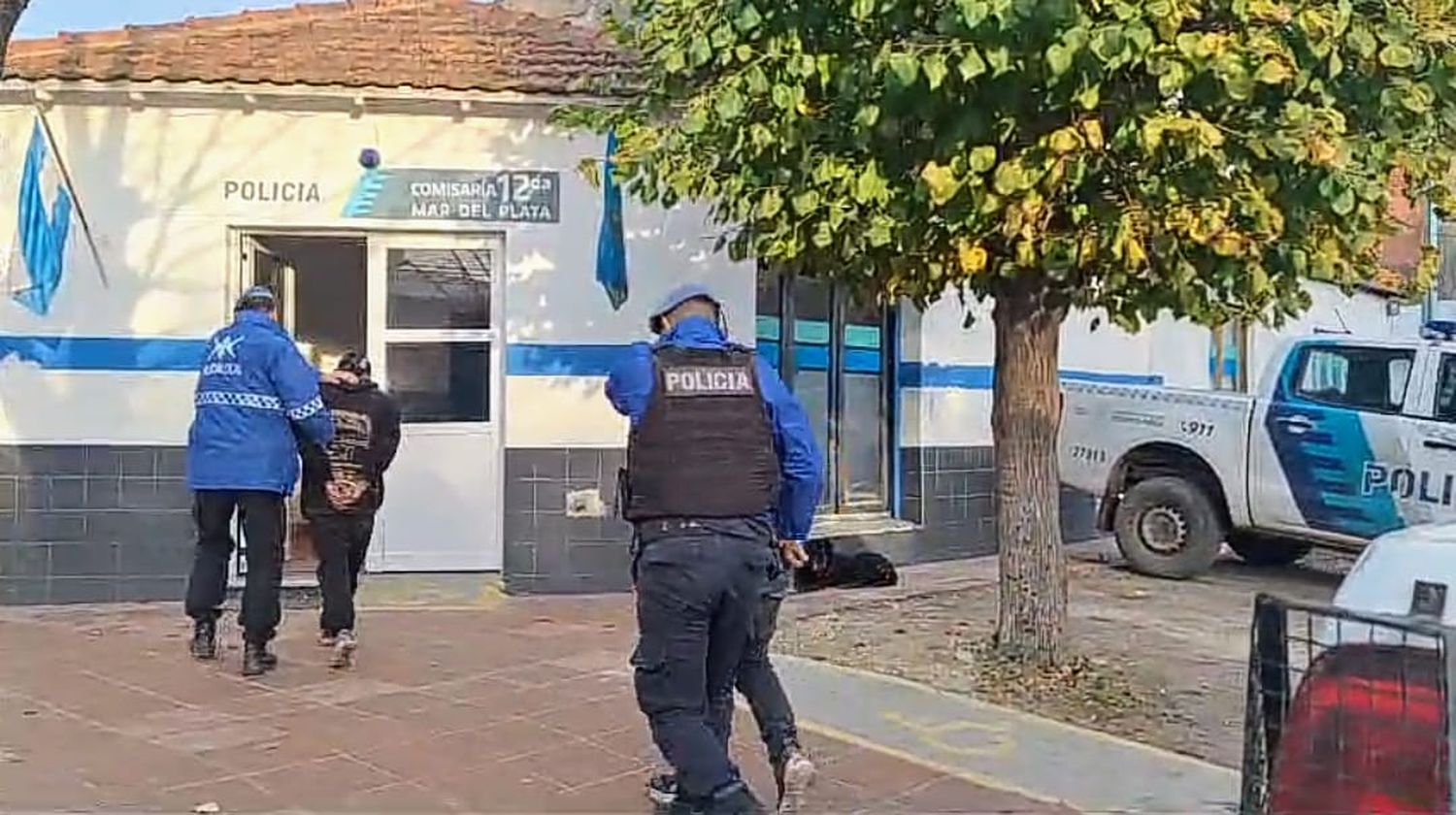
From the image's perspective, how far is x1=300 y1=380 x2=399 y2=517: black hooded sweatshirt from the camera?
331 inches

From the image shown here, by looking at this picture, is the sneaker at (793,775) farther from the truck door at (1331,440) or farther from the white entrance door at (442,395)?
the truck door at (1331,440)

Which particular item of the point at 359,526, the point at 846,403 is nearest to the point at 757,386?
the point at 359,526

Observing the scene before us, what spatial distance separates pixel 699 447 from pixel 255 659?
3.65 meters

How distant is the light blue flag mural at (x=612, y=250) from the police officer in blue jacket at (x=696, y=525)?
5.19m

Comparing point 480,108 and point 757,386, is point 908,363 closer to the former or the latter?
point 480,108

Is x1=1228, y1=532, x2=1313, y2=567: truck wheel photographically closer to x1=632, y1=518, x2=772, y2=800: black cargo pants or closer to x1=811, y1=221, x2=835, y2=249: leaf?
x1=811, y1=221, x2=835, y2=249: leaf

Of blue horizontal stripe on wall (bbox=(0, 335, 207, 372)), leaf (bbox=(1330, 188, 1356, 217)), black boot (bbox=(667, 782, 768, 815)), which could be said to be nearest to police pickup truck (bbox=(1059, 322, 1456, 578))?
leaf (bbox=(1330, 188, 1356, 217))

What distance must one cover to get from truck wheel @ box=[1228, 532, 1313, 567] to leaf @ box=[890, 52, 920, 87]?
724 cm

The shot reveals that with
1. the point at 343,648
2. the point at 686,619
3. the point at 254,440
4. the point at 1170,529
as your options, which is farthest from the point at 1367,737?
the point at 1170,529

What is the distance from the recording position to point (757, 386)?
225 inches

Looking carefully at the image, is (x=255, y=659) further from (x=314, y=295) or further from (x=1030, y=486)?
(x=1030, y=486)

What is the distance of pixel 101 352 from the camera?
10500mm

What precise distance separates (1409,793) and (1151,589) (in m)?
8.81

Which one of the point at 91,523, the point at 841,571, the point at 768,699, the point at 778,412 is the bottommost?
the point at 841,571
